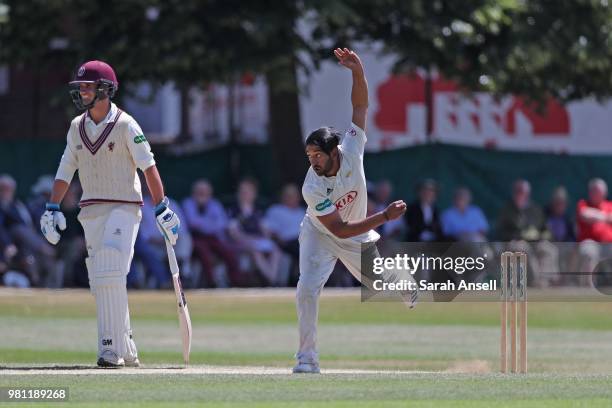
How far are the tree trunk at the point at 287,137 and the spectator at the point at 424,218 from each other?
2268 millimetres

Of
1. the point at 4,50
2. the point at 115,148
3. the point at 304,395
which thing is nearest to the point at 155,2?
the point at 4,50

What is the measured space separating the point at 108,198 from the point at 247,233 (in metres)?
10.4

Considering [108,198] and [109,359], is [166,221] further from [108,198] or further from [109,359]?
[109,359]

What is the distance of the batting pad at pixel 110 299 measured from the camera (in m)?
10.7

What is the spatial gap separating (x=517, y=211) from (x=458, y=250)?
1146cm

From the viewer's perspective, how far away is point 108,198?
Result: 10.7 metres

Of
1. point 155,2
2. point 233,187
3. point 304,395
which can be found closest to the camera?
point 304,395

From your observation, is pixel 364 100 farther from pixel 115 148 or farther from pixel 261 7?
pixel 261 7

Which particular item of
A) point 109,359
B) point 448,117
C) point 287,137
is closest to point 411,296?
point 109,359

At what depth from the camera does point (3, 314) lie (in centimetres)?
1736

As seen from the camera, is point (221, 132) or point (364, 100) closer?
point (364, 100)

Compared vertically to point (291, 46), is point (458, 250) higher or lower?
lower

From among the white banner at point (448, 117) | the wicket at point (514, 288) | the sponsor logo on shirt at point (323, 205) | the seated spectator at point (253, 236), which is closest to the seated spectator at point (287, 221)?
the seated spectator at point (253, 236)

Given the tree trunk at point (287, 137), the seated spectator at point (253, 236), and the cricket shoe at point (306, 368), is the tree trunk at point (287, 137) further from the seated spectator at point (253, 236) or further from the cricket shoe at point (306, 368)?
the cricket shoe at point (306, 368)
